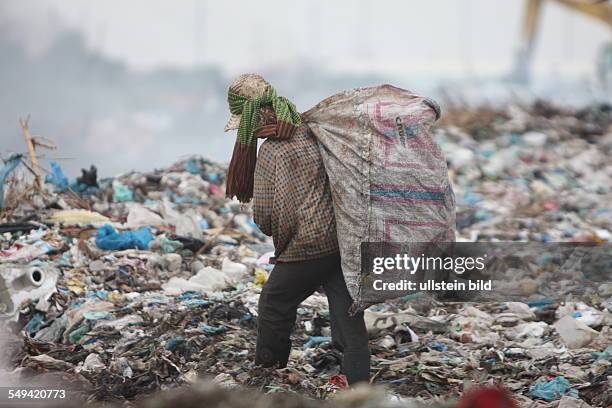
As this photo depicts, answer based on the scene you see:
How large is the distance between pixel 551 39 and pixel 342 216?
51.8 ft

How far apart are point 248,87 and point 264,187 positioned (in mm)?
434

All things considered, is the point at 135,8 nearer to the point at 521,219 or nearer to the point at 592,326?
the point at 521,219

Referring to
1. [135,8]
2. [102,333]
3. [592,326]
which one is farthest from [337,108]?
[135,8]

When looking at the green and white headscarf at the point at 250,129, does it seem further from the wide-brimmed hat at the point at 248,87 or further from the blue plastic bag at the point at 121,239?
the blue plastic bag at the point at 121,239

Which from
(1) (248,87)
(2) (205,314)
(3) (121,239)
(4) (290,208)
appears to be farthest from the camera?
(3) (121,239)

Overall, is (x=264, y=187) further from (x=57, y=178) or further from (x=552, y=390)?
(x=57, y=178)

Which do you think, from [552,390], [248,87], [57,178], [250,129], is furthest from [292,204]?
[57,178]

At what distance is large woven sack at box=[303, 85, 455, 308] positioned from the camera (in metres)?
4.04

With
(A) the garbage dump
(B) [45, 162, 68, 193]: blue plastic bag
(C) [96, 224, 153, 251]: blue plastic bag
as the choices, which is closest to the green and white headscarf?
(A) the garbage dump

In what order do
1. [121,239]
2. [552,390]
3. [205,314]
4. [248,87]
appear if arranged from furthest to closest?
[121,239], [205,314], [552,390], [248,87]

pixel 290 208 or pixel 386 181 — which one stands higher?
pixel 386 181

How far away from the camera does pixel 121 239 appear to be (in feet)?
22.0

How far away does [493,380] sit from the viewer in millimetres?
4699

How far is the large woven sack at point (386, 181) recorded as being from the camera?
13.3 feet
